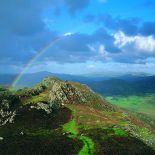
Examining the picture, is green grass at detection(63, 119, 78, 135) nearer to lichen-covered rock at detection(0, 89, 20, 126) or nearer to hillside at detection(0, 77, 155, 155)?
hillside at detection(0, 77, 155, 155)

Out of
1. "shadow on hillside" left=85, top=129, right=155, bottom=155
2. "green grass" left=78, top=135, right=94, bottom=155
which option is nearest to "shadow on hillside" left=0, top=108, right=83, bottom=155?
"green grass" left=78, top=135, right=94, bottom=155

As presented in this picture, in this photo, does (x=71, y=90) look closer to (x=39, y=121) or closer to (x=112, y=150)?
(x=39, y=121)

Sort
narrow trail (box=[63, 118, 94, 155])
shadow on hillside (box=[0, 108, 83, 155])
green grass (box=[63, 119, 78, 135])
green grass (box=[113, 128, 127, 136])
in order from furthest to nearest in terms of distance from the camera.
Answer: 1. green grass (box=[63, 119, 78, 135])
2. green grass (box=[113, 128, 127, 136])
3. narrow trail (box=[63, 118, 94, 155])
4. shadow on hillside (box=[0, 108, 83, 155])

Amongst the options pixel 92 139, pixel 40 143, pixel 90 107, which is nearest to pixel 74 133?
pixel 92 139

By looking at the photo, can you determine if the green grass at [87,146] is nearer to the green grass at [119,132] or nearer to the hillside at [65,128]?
the hillside at [65,128]

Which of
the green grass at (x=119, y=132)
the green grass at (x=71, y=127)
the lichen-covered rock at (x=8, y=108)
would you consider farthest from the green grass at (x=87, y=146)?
the lichen-covered rock at (x=8, y=108)

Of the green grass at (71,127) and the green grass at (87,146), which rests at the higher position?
the green grass at (71,127)

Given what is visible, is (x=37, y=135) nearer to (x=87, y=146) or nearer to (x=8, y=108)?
(x=87, y=146)

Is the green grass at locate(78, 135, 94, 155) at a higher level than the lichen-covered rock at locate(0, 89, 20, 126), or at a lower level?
lower

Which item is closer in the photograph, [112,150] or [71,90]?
[112,150]
